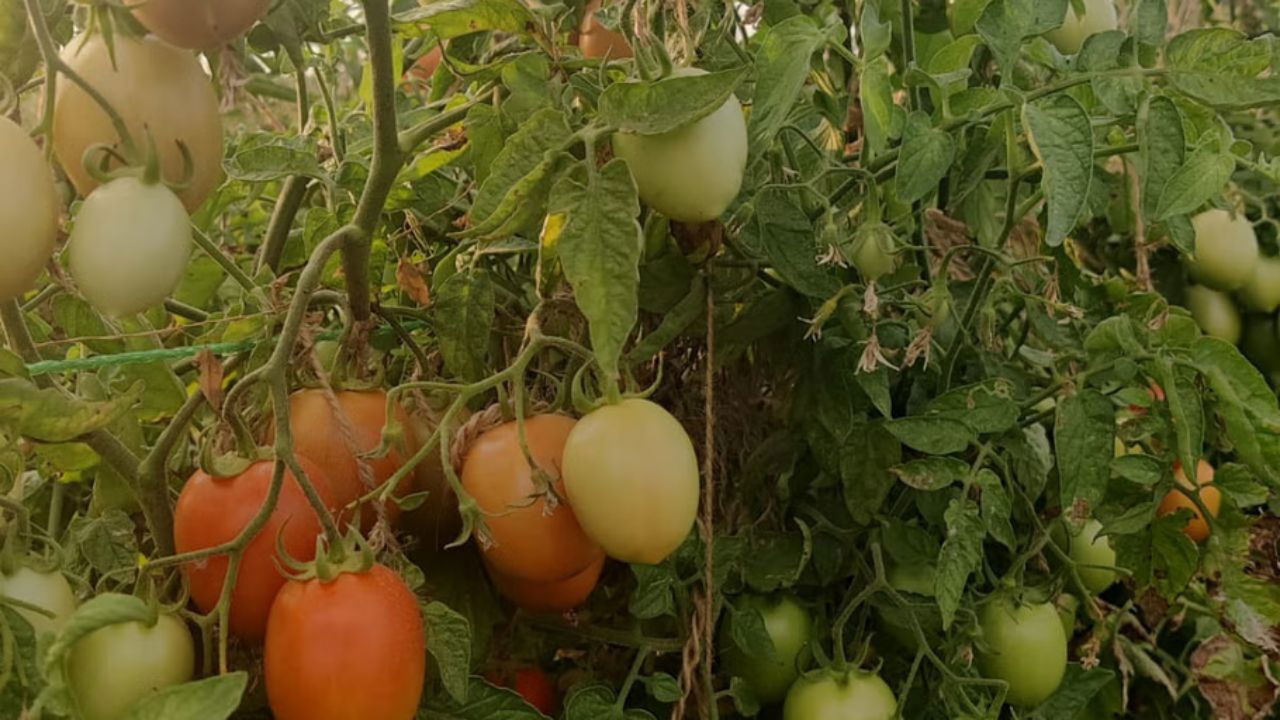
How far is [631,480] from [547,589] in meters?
0.14

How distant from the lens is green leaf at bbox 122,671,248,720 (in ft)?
1.69

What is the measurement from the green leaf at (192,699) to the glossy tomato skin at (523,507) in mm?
167

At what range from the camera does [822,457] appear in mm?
869

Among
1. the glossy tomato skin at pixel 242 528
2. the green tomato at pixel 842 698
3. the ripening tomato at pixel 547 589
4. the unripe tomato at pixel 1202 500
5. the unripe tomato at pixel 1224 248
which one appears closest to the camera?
the glossy tomato skin at pixel 242 528

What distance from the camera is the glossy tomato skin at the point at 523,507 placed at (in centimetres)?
65

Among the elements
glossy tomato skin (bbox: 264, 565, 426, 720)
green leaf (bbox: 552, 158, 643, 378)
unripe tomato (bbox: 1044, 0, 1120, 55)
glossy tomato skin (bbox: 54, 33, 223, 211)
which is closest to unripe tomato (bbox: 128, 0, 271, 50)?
glossy tomato skin (bbox: 54, 33, 223, 211)

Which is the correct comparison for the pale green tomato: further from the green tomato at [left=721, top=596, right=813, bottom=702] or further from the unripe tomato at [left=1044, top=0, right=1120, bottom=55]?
the green tomato at [left=721, top=596, right=813, bottom=702]

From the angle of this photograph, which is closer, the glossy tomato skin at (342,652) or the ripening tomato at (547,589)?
the glossy tomato skin at (342,652)

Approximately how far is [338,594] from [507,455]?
0.41ft

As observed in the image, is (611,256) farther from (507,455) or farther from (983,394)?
(983,394)

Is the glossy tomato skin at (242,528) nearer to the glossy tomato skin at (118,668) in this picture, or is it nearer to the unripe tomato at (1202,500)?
the glossy tomato skin at (118,668)

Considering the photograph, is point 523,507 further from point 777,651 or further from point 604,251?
point 777,651

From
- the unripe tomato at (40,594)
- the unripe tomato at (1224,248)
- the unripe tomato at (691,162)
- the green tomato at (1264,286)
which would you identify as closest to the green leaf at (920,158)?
the unripe tomato at (691,162)

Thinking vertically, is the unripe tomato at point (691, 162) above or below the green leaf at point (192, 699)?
above
